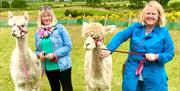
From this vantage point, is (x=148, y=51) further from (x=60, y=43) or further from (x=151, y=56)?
(x=60, y=43)

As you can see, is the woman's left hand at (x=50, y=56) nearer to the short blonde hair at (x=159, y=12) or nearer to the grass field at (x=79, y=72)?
the short blonde hair at (x=159, y=12)

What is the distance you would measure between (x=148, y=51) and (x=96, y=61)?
193 centimetres

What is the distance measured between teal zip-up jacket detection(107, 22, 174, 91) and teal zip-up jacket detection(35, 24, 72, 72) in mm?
1563

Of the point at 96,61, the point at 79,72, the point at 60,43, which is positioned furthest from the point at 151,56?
the point at 79,72

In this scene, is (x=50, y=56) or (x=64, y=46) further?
(x=64, y=46)

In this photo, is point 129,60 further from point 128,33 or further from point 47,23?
point 47,23

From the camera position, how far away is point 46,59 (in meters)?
Result: 6.97

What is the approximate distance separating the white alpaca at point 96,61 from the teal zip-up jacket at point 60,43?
38 centimetres

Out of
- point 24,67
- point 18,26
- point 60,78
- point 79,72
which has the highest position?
point 18,26

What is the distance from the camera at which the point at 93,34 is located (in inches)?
253

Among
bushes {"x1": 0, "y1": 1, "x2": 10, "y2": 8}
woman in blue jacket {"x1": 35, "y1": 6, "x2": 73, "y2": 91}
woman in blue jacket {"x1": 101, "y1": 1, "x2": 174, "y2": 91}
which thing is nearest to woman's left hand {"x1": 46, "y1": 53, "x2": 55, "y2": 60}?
woman in blue jacket {"x1": 35, "y1": 6, "x2": 73, "y2": 91}

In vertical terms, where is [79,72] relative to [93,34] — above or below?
below

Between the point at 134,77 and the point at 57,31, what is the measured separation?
6.36 ft

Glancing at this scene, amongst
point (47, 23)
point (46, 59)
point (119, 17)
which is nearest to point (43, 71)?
point (46, 59)
